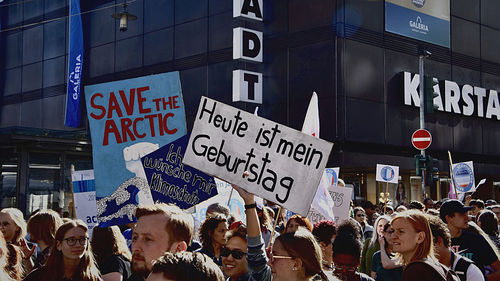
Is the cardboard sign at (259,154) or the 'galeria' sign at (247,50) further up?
the 'galeria' sign at (247,50)

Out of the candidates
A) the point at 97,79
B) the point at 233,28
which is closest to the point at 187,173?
the point at 233,28

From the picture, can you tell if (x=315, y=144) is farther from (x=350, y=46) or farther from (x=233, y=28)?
(x=233, y=28)

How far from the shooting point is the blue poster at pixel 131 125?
638 cm

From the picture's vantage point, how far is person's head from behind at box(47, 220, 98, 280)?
4.93 metres

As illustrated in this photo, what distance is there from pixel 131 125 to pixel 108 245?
1420 millimetres

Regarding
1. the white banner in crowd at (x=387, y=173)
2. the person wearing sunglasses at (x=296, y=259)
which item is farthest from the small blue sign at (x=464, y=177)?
the person wearing sunglasses at (x=296, y=259)

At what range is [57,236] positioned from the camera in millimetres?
5156

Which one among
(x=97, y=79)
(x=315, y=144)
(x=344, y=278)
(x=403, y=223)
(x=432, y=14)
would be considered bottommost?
(x=344, y=278)

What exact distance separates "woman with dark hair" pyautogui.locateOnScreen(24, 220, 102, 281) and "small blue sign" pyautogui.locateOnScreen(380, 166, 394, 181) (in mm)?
13659

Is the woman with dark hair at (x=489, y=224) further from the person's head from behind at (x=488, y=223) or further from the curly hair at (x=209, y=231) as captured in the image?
the curly hair at (x=209, y=231)

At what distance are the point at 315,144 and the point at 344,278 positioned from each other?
1.09 metres

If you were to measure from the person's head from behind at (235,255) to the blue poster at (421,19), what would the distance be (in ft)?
69.2

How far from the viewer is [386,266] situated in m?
→ 6.02

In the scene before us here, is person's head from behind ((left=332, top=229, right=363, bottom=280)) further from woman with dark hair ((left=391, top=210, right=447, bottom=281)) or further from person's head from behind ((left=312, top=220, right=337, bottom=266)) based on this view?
person's head from behind ((left=312, top=220, right=337, bottom=266))
